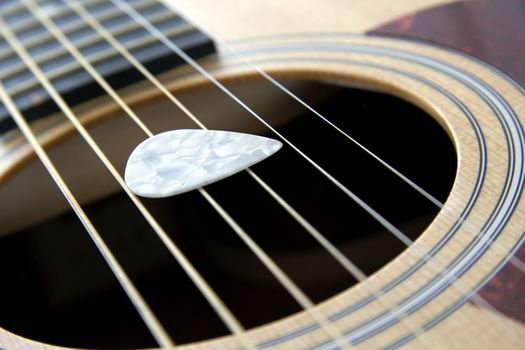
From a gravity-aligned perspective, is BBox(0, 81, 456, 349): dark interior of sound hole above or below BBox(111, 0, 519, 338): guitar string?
below

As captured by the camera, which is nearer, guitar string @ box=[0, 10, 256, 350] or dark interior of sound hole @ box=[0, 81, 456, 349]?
guitar string @ box=[0, 10, 256, 350]

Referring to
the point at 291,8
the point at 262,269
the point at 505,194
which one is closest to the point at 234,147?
the point at 262,269

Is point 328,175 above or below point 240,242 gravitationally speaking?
above

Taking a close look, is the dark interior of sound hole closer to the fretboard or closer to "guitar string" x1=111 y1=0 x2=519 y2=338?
"guitar string" x1=111 y1=0 x2=519 y2=338

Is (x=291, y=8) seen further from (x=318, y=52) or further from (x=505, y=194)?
(x=505, y=194)

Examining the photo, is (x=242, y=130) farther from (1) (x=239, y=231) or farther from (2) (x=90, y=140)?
(1) (x=239, y=231)

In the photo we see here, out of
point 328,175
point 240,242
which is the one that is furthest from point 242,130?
point 328,175

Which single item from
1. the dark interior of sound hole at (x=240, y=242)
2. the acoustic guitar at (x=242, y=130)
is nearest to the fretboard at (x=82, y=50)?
the acoustic guitar at (x=242, y=130)

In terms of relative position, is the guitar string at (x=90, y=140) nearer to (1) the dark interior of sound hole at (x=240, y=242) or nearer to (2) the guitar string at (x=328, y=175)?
(1) the dark interior of sound hole at (x=240, y=242)

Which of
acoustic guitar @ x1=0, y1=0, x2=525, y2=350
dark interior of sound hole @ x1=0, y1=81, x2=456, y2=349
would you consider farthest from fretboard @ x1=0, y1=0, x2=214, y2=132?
dark interior of sound hole @ x1=0, y1=81, x2=456, y2=349
